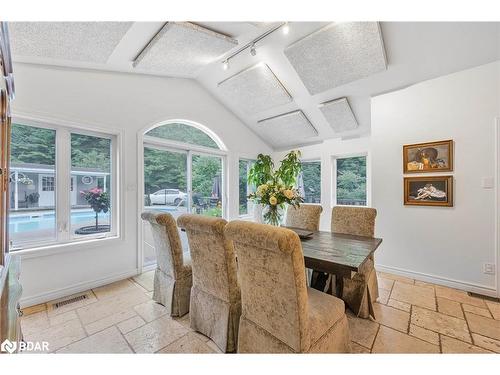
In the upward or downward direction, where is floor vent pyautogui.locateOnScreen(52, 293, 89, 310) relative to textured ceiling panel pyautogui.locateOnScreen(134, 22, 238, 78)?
downward

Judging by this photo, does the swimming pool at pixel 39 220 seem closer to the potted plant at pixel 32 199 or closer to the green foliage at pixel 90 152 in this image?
the potted plant at pixel 32 199

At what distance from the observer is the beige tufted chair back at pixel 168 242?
2082 mm

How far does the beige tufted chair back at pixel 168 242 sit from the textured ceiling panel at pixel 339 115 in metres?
3.11

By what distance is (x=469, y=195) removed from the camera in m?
2.66

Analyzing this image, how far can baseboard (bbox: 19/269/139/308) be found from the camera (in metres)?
2.34

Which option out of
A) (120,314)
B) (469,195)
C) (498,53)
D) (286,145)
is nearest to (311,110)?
(286,145)

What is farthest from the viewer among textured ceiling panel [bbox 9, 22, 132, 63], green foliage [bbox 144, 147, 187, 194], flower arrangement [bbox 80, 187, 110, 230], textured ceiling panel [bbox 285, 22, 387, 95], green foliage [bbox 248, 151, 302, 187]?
green foliage [bbox 248, 151, 302, 187]

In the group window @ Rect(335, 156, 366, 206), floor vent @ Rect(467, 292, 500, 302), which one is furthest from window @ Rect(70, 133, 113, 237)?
floor vent @ Rect(467, 292, 500, 302)

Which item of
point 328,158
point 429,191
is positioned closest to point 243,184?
point 328,158

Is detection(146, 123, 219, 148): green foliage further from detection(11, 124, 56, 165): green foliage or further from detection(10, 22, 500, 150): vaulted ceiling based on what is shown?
detection(11, 124, 56, 165): green foliage

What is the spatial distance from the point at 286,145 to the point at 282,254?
452 centimetres

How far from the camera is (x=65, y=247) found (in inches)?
102

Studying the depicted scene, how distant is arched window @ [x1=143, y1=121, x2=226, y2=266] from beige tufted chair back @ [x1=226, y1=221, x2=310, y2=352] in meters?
2.59
